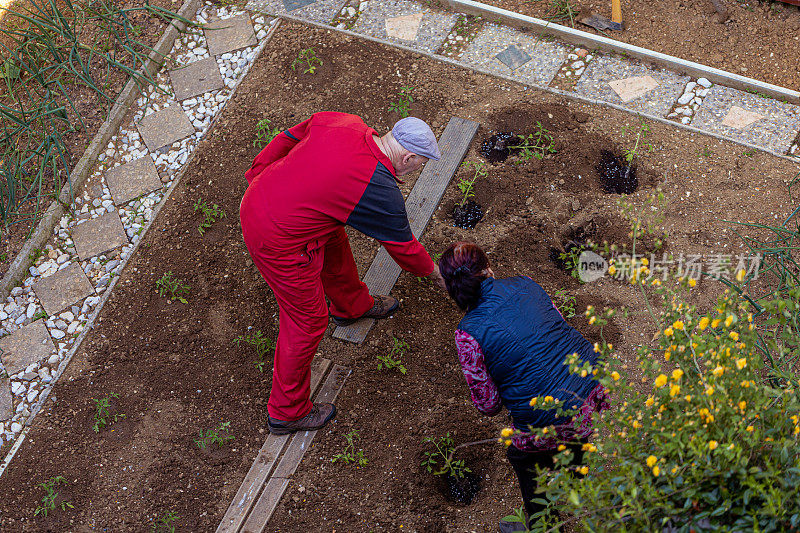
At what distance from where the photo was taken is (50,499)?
12.8 ft

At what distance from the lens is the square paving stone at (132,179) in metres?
5.04

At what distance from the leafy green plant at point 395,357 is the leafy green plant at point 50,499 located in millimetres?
1962

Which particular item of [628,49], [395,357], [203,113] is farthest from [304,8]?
[395,357]

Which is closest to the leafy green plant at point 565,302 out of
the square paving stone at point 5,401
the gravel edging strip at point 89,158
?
the gravel edging strip at point 89,158

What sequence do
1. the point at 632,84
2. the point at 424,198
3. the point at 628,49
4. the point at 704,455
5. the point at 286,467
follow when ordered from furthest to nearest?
the point at 628,49 → the point at 632,84 → the point at 424,198 → the point at 286,467 → the point at 704,455

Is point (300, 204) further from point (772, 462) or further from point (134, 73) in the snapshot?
point (134, 73)

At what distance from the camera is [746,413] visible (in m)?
2.06

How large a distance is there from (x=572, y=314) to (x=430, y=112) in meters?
1.90

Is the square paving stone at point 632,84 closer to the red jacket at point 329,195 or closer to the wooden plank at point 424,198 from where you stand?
the wooden plank at point 424,198

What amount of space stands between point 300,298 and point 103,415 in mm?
1643

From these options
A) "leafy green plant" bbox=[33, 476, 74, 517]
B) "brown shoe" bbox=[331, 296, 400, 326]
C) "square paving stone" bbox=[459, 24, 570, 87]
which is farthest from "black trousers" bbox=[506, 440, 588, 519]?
"square paving stone" bbox=[459, 24, 570, 87]

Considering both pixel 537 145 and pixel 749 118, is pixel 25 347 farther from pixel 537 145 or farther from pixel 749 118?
pixel 749 118

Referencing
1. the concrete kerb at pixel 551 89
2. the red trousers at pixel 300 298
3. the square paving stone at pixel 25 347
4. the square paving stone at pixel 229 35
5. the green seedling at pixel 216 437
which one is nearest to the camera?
the red trousers at pixel 300 298

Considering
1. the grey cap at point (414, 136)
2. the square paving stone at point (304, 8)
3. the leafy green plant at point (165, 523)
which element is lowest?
the leafy green plant at point (165, 523)
